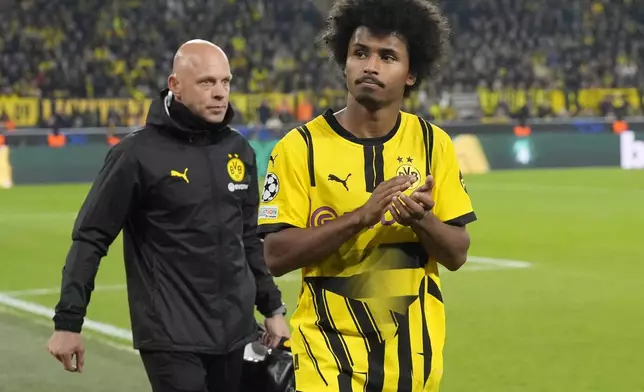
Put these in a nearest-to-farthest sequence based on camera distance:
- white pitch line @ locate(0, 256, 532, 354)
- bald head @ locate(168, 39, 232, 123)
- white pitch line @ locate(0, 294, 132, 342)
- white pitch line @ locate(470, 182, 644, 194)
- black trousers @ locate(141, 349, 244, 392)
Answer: black trousers @ locate(141, 349, 244, 392) → bald head @ locate(168, 39, 232, 123) → white pitch line @ locate(0, 256, 532, 354) → white pitch line @ locate(0, 294, 132, 342) → white pitch line @ locate(470, 182, 644, 194)

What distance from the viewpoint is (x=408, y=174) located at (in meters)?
3.51

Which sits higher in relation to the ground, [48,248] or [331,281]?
[331,281]

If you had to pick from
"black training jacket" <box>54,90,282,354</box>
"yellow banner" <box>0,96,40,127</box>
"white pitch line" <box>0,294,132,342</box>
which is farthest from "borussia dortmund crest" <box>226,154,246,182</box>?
"yellow banner" <box>0,96,40,127</box>

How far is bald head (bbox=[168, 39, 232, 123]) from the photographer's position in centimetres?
461

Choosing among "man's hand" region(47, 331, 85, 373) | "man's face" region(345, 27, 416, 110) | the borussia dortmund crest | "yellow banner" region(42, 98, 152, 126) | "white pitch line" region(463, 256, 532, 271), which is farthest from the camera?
"yellow banner" region(42, 98, 152, 126)

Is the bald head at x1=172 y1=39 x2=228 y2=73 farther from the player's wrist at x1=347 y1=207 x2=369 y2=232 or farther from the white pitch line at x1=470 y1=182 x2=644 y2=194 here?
the white pitch line at x1=470 y1=182 x2=644 y2=194

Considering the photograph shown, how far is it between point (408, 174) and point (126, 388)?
432 centimetres

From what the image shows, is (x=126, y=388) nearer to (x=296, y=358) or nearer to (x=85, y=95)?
(x=296, y=358)

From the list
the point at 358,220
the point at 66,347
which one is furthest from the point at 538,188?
the point at 358,220

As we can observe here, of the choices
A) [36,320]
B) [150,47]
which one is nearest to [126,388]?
[36,320]

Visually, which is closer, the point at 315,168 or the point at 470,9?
the point at 315,168

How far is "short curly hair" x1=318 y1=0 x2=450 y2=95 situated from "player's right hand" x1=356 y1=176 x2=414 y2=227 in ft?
1.58

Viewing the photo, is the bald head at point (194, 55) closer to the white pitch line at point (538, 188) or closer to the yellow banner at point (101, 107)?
the white pitch line at point (538, 188)

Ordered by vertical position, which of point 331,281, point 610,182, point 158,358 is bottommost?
point 610,182
